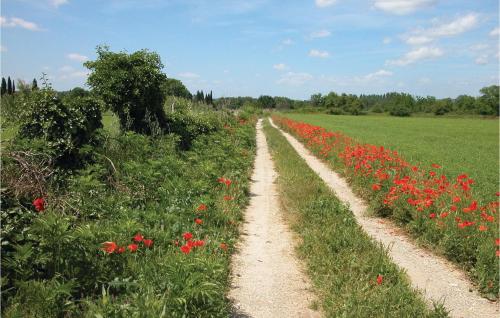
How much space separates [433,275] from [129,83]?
9964 millimetres

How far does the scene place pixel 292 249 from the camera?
A: 6406 mm

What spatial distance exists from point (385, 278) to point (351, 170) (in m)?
7.48

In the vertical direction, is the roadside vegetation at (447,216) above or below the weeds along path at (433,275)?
above

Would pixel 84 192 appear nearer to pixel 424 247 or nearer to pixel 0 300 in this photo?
pixel 0 300

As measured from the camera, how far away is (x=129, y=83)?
12359 mm

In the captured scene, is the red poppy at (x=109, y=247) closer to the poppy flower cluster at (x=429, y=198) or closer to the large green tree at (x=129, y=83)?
the poppy flower cluster at (x=429, y=198)

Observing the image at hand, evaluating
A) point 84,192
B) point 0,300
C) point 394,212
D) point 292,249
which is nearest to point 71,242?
point 0,300

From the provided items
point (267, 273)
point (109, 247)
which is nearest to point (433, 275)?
point (267, 273)

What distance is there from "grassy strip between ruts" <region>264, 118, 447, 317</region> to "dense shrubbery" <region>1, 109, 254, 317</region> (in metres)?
1.21

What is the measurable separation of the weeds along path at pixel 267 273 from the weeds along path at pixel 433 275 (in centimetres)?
161

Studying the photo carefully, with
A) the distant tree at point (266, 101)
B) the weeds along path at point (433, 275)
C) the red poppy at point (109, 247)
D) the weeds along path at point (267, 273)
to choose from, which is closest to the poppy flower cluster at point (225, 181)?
the weeds along path at point (267, 273)

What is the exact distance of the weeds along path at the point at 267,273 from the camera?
455cm

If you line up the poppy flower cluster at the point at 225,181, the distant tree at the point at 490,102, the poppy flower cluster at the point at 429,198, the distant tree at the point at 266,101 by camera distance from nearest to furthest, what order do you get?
1. the poppy flower cluster at the point at 429,198
2. the poppy flower cluster at the point at 225,181
3. the distant tree at the point at 490,102
4. the distant tree at the point at 266,101

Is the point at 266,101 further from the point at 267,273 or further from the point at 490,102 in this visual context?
the point at 267,273
